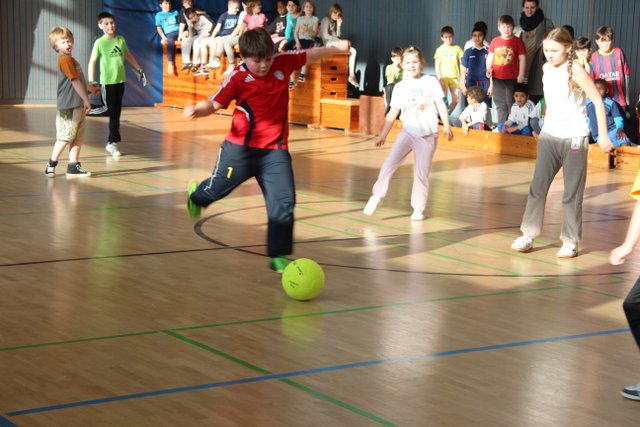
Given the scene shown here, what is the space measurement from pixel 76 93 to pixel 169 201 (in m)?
2.33

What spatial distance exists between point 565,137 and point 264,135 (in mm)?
2571

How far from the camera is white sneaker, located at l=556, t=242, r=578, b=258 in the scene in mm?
8367

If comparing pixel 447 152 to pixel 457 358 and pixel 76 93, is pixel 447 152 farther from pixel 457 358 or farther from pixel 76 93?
pixel 457 358

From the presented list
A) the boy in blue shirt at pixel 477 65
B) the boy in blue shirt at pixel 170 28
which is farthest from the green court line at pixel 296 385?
the boy in blue shirt at pixel 170 28

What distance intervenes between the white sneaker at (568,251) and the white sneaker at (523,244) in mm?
258

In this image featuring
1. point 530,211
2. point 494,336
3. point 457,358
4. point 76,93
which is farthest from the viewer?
point 76,93

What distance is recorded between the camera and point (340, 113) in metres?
19.9

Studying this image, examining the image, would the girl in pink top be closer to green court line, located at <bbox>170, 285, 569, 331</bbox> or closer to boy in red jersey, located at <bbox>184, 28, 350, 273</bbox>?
boy in red jersey, located at <bbox>184, 28, 350, 273</bbox>

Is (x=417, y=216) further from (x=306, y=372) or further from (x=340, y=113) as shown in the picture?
(x=340, y=113)

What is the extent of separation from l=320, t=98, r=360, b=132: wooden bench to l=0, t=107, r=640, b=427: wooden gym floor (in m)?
8.09

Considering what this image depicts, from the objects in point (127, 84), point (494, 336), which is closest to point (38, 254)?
point (494, 336)

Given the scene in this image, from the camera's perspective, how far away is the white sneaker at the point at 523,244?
8516 millimetres

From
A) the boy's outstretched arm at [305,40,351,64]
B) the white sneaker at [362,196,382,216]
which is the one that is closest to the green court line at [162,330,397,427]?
the boy's outstretched arm at [305,40,351,64]

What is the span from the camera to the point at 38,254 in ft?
25.6
